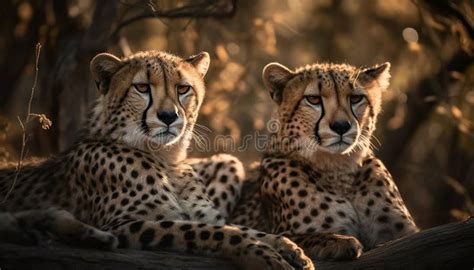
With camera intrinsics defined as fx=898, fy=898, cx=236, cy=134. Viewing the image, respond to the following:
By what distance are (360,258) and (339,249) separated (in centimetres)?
14

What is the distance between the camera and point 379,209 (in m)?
6.44

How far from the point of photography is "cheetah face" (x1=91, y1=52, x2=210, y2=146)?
20.4ft

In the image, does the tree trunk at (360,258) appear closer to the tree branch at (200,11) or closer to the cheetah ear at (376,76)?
the cheetah ear at (376,76)

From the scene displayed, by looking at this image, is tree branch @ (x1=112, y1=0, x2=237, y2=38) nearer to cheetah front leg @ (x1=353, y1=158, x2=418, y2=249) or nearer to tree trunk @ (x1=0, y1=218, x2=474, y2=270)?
cheetah front leg @ (x1=353, y1=158, x2=418, y2=249)

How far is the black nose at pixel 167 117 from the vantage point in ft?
20.2

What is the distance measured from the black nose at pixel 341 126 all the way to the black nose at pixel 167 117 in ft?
3.68

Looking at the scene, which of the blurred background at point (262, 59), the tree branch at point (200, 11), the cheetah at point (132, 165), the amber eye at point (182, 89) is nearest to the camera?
the cheetah at point (132, 165)

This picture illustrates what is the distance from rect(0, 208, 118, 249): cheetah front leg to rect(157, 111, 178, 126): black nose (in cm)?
122

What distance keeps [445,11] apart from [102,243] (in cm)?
384

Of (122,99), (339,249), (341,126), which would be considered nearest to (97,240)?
(339,249)

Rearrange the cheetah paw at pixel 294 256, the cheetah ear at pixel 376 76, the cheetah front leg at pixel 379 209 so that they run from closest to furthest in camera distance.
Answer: the cheetah paw at pixel 294 256
the cheetah front leg at pixel 379 209
the cheetah ear at pixel 376 76

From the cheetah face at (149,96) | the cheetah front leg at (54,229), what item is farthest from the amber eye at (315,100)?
the cheetah front leg at (54,229)

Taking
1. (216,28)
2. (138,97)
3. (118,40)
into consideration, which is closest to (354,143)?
(138,97)

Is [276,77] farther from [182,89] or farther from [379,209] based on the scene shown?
[379,209]
